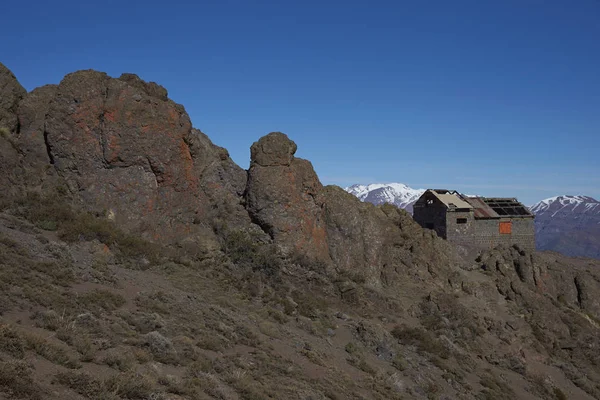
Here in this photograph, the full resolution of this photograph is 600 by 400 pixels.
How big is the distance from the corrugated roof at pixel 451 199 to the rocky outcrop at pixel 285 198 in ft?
72.3

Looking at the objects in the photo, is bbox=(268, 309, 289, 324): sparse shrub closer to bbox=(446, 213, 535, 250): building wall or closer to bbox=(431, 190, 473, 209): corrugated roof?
bbox=(446, 213, 535, 250): building wall

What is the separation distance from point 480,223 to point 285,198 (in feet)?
84.9

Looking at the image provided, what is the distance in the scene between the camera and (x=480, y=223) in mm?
44156

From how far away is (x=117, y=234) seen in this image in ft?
69.8

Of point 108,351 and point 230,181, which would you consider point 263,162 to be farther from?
point 108,351

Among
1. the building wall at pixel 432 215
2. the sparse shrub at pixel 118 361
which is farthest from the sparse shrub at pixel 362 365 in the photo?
the building wall at pixel 432 215

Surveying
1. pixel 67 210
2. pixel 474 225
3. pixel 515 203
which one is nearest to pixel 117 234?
pixel 67 210

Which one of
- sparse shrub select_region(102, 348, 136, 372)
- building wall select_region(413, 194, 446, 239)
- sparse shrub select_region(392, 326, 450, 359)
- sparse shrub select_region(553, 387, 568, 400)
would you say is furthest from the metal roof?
sparse shrub select_region(102, 348, 136, 372)

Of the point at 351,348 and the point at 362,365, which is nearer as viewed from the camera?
the point at 362,365

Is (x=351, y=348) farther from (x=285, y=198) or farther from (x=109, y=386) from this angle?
(x=109, y=386)

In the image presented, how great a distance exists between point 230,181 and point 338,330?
11552 millimetres

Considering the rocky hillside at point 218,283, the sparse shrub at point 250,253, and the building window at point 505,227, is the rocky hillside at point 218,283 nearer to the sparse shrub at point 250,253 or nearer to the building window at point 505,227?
the sparse shrub at point 250,253

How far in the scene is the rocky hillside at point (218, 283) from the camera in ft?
39.4

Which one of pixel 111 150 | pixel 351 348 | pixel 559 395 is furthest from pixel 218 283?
pixel 559 395
